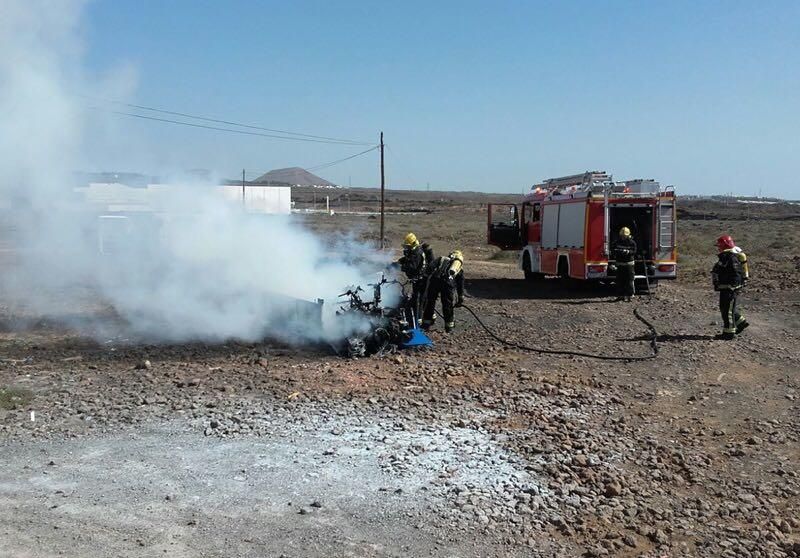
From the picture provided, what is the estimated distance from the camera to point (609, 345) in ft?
38.0

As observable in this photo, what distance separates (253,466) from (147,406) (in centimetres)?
228

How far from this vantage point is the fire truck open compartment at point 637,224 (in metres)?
16.9

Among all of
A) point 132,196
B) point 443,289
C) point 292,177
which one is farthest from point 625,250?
point 292,177

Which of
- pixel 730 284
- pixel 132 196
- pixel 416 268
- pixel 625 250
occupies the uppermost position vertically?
pixel 132 196

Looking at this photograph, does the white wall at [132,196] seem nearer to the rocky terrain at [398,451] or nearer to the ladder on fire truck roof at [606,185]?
the rocky terrain at [398,451]

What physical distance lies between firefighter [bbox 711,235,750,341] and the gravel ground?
0.79 metres

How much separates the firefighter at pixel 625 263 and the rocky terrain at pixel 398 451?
4750 millimetres

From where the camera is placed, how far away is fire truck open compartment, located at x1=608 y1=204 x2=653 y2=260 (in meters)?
16.9

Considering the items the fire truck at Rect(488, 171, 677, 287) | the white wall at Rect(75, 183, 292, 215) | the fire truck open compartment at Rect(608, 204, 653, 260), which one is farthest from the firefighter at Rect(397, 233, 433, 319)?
the fire truck open compartment at Rect(608, 204, 653, 260)

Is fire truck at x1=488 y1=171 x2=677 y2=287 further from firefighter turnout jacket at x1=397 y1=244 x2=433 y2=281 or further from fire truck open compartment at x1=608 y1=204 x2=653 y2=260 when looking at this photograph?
firefighter turnout jacket at x1=397 y1=244 x2=433 y2=281

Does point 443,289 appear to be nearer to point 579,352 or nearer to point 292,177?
point 579,352

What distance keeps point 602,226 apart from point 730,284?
490 cm

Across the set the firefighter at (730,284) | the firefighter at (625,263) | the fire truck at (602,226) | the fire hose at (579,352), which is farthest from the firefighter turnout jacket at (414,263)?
the firefighter at (625,263)

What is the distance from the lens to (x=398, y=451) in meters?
6.62
